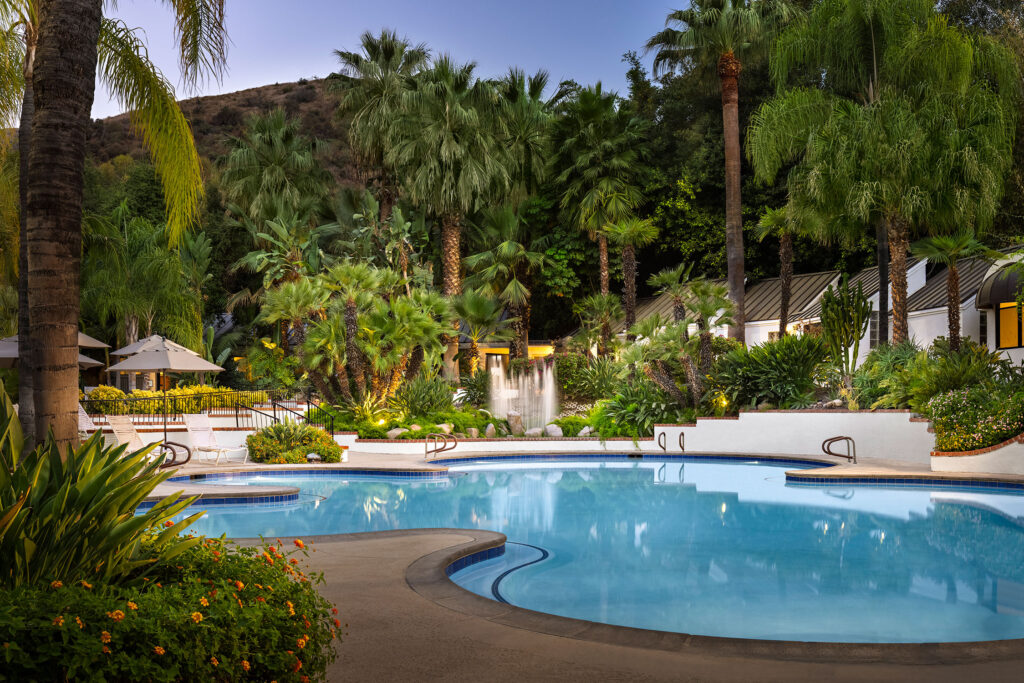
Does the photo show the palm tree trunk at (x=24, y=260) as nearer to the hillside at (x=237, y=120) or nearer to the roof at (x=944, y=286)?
the roof at (x=944, y=286)

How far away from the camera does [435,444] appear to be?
21.2 meters

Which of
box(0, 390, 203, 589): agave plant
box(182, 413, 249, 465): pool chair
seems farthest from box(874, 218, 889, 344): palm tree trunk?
box(0, 390, 203, 589): agave plant

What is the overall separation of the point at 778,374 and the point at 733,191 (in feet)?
25.6

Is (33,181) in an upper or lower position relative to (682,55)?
lower

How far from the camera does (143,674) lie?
326cm

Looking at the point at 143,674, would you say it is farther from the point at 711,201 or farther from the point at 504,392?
the point at 711,201

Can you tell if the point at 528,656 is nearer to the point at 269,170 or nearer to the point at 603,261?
the point at 603,261

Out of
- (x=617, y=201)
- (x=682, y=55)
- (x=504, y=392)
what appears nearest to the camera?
(x=504, y=392)

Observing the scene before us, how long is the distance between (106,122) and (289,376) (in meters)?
59.0

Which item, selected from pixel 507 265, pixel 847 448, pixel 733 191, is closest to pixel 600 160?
pixel 507 265

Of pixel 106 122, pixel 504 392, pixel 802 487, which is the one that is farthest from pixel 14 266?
pixel 106 122

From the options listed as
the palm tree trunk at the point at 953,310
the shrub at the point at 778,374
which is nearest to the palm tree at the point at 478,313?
the shrub at the point at 778,374

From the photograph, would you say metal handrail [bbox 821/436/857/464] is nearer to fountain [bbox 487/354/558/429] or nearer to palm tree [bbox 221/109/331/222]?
fountain [bbox 487/354/558/429]

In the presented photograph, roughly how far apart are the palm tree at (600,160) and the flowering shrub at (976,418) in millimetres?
16481
